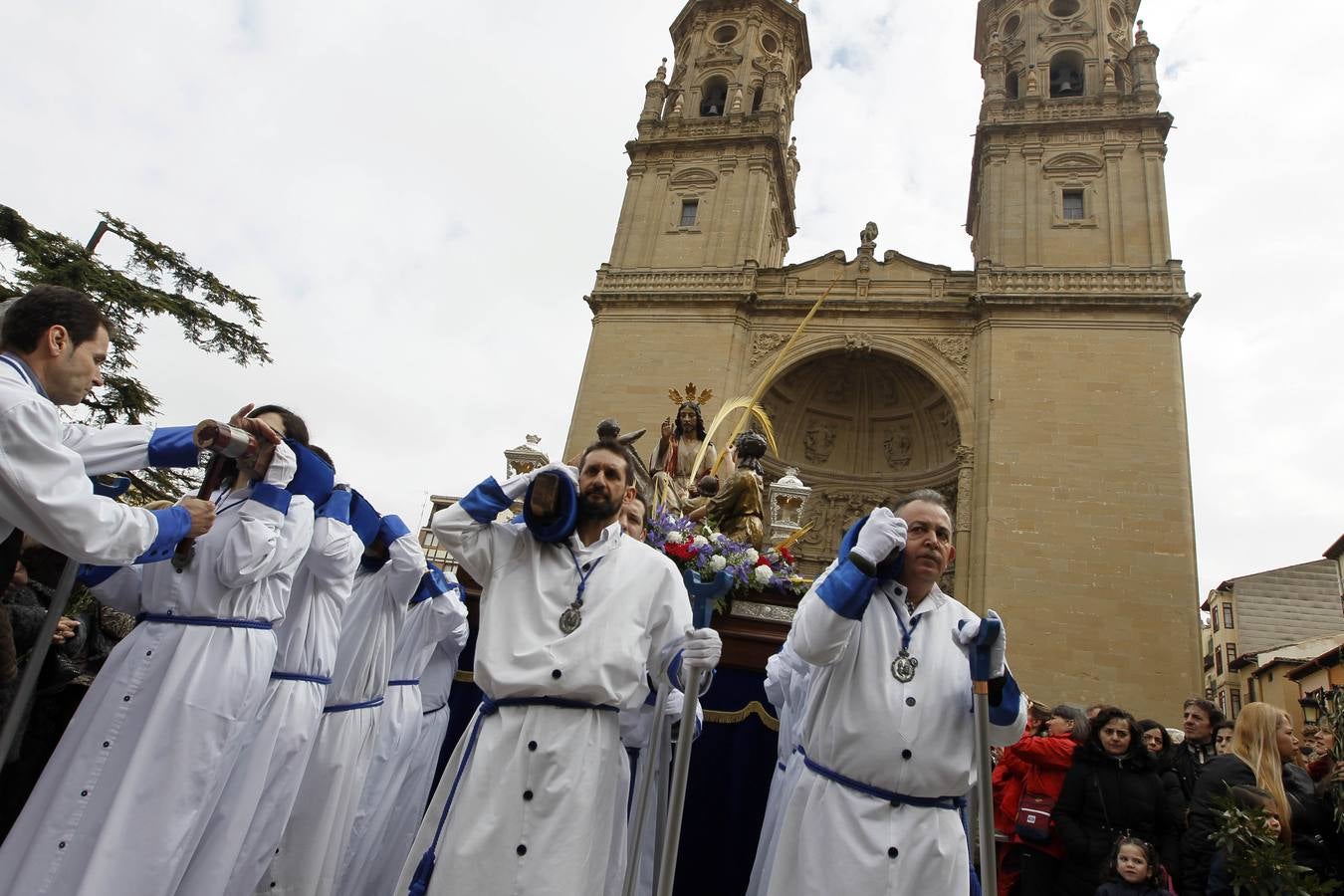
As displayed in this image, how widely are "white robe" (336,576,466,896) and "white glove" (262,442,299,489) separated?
4.90ft

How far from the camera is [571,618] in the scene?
2.54 meters

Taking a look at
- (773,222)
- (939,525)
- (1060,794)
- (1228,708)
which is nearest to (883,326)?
(773,222)

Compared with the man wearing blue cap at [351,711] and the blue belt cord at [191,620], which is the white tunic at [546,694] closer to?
the blue belt cord at [191,620]

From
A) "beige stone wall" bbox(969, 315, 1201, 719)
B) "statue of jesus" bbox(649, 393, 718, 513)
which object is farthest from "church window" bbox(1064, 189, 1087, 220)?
"statue of jesus" bbox(649, 393, 718, 513)

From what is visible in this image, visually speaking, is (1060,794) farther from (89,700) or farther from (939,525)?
(89,700)

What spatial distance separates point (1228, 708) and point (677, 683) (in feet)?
110

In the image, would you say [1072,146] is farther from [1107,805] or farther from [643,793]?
[643,793]

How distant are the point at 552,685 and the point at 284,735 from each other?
52.0 inches

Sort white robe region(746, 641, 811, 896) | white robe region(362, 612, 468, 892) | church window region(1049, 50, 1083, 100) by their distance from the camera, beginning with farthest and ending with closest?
church window region(1049, 50, 1083, 100) < white robe region(362, 612, 468, 892) < white robe region(746, 641, 811, 896)

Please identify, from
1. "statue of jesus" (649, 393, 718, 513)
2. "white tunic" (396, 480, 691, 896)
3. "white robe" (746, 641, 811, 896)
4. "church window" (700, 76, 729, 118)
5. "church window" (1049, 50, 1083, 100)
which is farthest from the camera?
"church window" (700, 76, 729, 118)

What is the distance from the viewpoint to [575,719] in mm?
2396

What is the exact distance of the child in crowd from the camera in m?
3.55

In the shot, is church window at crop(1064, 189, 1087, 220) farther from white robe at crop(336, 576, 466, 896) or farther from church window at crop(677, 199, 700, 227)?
white robe at crop(336, 576, 466, 896)

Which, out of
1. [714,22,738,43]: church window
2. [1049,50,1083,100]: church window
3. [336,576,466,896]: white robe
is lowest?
[336,576,466,896]: white robe
